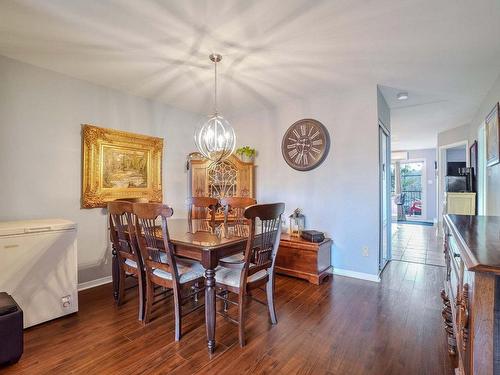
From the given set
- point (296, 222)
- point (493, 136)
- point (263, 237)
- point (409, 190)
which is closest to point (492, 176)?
point (493, 136)

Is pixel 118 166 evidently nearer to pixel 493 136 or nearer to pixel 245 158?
pixel 245 158

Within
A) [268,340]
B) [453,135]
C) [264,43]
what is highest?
[264,43]

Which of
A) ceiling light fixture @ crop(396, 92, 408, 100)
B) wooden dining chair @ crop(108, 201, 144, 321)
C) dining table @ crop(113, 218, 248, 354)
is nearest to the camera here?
dining table @ crop(113, 218, 248, 354)

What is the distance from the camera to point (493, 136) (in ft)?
9.96

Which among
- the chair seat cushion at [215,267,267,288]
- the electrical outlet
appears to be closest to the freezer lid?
the electrical outlet

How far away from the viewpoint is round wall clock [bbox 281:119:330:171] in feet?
11.8

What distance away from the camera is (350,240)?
3439mm

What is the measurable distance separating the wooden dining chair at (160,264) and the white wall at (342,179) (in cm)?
208

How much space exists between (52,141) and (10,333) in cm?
196

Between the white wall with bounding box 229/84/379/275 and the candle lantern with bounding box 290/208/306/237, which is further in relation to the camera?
the candle lantern with bounding box 290/208/306/237

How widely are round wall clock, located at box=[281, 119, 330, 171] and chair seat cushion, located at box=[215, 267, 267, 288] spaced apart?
79.0 inches

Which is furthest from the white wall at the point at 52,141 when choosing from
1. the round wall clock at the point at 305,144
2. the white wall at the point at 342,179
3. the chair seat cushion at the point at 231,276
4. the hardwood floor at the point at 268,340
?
the white wall at the point at 342,179

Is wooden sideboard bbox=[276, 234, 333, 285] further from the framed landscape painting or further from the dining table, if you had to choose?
the framed landscape painting

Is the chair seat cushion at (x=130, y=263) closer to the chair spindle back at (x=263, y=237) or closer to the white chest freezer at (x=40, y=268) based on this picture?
the white chest freezer at (x=40, y=268)
